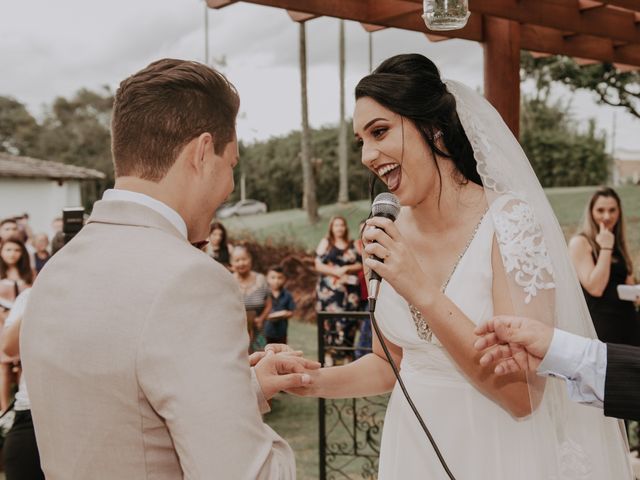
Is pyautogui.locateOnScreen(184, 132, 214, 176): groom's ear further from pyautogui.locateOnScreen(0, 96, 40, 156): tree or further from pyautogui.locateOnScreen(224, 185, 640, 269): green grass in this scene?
pyautogui.locateOnScreen(0, 96, 40, 156): tree

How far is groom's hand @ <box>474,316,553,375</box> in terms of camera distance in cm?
188

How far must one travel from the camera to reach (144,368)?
1287mm

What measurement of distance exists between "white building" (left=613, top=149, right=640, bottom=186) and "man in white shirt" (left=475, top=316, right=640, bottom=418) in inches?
711

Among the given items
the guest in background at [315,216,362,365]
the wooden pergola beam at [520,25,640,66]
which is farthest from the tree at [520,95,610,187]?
the wooden pergola beam at [520,25,640,66]

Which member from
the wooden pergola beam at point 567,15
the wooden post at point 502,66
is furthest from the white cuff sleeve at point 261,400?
the wooden post at point 502,66

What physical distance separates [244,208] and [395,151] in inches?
704

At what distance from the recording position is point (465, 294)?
239 cm

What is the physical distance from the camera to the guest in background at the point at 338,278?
9.30 m

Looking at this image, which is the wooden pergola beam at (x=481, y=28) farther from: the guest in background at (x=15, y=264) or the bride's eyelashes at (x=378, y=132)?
the guest in background at (x=15, y=264)

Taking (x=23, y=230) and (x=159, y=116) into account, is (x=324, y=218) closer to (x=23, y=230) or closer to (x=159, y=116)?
(x=23, y=230)

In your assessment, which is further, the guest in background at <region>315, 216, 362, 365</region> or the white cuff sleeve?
the guest in background at <region>315, 216, 362, 365</region>

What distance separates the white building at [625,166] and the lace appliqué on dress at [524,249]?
694 inches

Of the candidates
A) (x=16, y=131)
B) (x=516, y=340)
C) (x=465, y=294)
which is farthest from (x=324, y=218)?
(x=16, y=131)

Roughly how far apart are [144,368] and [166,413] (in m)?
0.09
